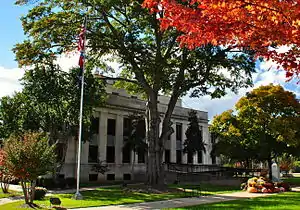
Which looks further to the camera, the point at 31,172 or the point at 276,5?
the point at 31,172

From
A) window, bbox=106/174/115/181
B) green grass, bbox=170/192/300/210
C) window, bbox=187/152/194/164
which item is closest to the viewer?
green grass, bbox=170/192/300/210

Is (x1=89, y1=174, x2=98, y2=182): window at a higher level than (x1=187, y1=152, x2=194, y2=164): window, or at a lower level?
lower

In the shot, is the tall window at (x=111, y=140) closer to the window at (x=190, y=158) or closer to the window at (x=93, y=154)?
the window at (x=93, y=154)

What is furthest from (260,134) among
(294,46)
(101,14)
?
(294,46)

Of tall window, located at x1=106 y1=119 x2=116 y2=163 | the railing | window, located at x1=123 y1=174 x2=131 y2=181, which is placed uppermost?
tall window, located at x1=106 y1=119 x2=116 y2=163

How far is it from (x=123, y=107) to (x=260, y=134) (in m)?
15.3

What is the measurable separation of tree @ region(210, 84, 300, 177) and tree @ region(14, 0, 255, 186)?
16.3ft

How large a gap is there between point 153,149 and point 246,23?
19.3 m

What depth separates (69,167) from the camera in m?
33.4

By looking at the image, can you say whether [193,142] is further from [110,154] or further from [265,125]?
[265,125]

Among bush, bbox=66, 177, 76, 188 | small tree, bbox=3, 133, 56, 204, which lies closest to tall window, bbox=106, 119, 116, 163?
bush, bbox=66, 177, 76, 188

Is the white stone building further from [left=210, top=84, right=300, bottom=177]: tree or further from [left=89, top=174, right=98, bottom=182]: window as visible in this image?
[left=210, top=84, right=300, bottom=177]: tree

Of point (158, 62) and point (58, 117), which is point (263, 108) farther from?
point (58, 117)

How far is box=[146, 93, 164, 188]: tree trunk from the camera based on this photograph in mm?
25297
